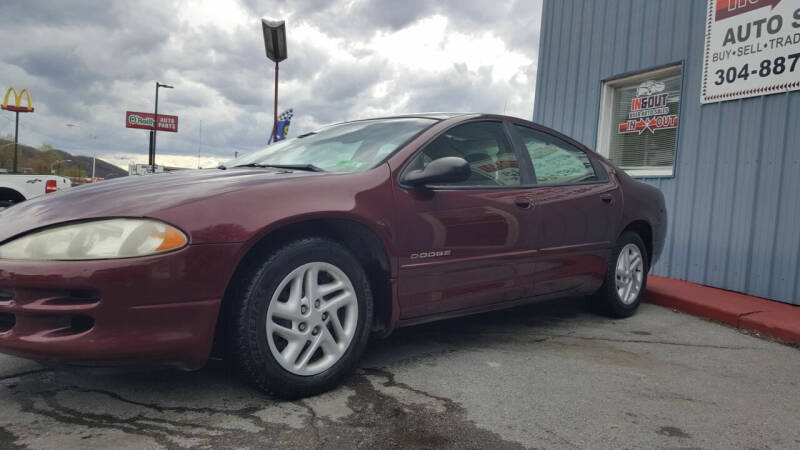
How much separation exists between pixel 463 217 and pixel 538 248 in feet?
2.34

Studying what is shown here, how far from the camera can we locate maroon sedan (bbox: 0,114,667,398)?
2.15 metres

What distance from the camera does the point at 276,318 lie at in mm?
2480

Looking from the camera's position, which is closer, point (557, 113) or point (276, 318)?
point (276, 318)

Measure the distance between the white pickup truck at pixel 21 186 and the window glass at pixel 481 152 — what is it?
386 inches

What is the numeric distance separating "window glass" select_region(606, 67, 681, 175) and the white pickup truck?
9.67 meters

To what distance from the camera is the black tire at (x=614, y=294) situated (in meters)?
4.31

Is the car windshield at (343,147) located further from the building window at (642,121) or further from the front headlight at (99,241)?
the building window at (642,121)

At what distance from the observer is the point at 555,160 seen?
4004 mm

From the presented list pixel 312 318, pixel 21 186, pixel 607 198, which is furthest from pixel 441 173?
pixel 21 186

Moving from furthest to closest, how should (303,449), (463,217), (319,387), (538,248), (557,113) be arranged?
(557,113) → (538,248) → (463,217) → (319,387) → (303,449)

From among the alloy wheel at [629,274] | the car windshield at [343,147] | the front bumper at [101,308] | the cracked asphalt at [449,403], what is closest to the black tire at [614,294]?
the alloy wheel at [629,274]

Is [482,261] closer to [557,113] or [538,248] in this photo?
[538,248]

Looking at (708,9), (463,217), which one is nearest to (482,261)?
(463,217)

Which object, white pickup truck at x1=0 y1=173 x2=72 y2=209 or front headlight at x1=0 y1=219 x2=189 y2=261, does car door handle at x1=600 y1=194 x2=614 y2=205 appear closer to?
front headlight at x1=0 y1=219 x2=189 y2=261
